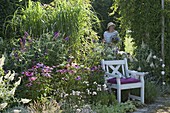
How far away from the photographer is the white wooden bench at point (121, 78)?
16.8 ft

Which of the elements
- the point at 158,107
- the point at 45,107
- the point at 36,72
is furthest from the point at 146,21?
the point at 45,107

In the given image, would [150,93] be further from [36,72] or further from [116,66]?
[36,72]

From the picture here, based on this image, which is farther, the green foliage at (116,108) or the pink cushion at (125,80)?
the pink cushion at (125,80)

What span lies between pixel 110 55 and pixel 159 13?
5.15 ft

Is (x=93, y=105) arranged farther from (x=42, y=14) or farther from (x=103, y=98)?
(x=42, y=14)

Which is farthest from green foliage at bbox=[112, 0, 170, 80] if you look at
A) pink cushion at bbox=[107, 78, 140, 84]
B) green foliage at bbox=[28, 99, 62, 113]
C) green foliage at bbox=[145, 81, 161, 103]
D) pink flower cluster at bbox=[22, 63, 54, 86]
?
green foliage at bbox=[28, 99, 62, 113]

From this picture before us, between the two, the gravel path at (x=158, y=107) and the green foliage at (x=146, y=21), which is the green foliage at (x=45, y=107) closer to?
the gravel path at (x=158, y=107)

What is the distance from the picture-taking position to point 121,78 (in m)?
5.38

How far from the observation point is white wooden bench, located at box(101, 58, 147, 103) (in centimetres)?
512

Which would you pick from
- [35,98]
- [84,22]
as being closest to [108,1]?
[84,22]

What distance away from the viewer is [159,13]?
6.65 metres

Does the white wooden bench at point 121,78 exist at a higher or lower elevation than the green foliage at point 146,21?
lower

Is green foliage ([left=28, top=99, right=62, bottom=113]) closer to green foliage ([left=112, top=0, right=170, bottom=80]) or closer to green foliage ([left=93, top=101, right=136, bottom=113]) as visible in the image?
green foliage ([left=93, top=101, right=136, bottom=113])

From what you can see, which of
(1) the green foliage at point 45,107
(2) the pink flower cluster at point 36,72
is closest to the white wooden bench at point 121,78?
(2) the pink flower cluster at point 36,72
